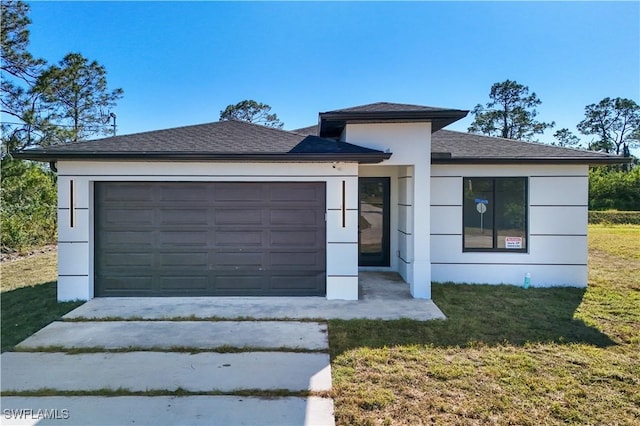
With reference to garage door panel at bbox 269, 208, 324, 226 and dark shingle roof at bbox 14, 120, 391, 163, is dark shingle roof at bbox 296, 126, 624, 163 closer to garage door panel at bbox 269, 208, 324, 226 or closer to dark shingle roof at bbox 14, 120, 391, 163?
dark shingle roof at bbox 14, 120, 391, 163

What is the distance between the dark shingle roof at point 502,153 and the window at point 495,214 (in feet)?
1.61

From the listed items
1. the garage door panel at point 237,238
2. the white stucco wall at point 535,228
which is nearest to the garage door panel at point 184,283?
the garage door panel at point 237,238

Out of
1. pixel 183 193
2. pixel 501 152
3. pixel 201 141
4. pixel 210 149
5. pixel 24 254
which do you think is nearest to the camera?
pixel 210 149

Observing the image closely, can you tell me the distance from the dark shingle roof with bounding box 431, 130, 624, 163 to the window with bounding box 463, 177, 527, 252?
492 millimetres

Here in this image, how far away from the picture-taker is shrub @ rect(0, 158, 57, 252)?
11.2m

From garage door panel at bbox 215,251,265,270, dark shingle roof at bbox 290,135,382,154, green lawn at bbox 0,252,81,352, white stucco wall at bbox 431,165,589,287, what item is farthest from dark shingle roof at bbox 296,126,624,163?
green lawn at bbox 0,252,81,352

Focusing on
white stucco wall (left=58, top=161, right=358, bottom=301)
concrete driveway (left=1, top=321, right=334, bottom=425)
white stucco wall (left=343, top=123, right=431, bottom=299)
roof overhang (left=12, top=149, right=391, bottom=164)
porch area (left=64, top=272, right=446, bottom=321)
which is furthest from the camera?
white stucco wall (left=343, top=123, right=431, bottom=299)

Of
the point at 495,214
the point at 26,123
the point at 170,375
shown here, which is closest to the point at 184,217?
the point at 170,375

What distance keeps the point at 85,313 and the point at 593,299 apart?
8860mm

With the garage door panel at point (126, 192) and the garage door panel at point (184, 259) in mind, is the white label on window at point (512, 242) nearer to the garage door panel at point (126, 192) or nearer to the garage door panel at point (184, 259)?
the garage door panel at point (184, 259)

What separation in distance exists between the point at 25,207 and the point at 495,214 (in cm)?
1402

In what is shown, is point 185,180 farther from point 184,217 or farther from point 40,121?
point 40,121

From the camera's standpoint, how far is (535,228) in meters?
7.96

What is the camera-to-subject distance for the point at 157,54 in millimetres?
15703
